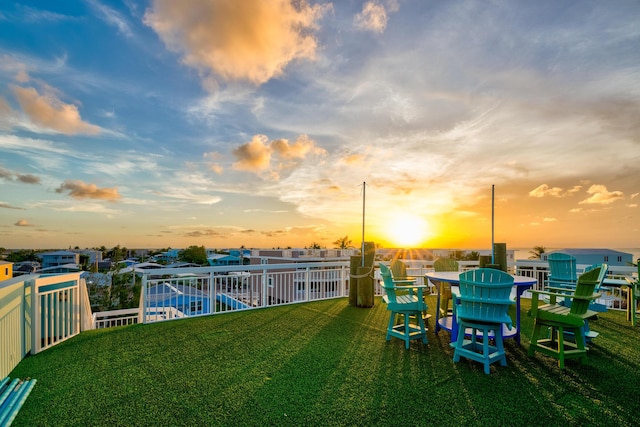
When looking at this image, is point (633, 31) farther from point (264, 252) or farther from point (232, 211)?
point (264, 252)

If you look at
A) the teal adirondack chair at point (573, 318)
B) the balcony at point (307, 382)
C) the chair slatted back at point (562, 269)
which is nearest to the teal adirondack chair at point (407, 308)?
the balcony at point (307, 382)

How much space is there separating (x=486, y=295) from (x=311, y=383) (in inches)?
80.1

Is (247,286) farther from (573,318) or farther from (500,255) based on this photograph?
(573,318)

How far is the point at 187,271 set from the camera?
5000 millimetres

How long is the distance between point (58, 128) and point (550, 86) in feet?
30.0

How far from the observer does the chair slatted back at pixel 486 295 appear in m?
3.16

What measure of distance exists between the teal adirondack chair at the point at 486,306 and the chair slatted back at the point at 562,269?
287 cm

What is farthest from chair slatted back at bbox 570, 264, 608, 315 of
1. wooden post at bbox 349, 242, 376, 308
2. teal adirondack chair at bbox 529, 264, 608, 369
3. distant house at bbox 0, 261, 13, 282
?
distant house at bbox 0, 261, 13, 282

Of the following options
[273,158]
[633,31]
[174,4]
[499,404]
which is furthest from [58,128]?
[633,31]

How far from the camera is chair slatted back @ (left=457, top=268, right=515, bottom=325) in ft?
10.4

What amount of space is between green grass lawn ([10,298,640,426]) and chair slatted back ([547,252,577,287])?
36.6 inches

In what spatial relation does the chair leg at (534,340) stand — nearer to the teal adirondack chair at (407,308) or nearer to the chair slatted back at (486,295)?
the chair slatted back at (486,295)

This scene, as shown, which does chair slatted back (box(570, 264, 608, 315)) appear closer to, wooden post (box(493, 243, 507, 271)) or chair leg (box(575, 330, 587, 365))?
chair leg (box(575, 330, 587, 365))

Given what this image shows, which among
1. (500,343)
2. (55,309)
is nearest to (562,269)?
(500,343)
